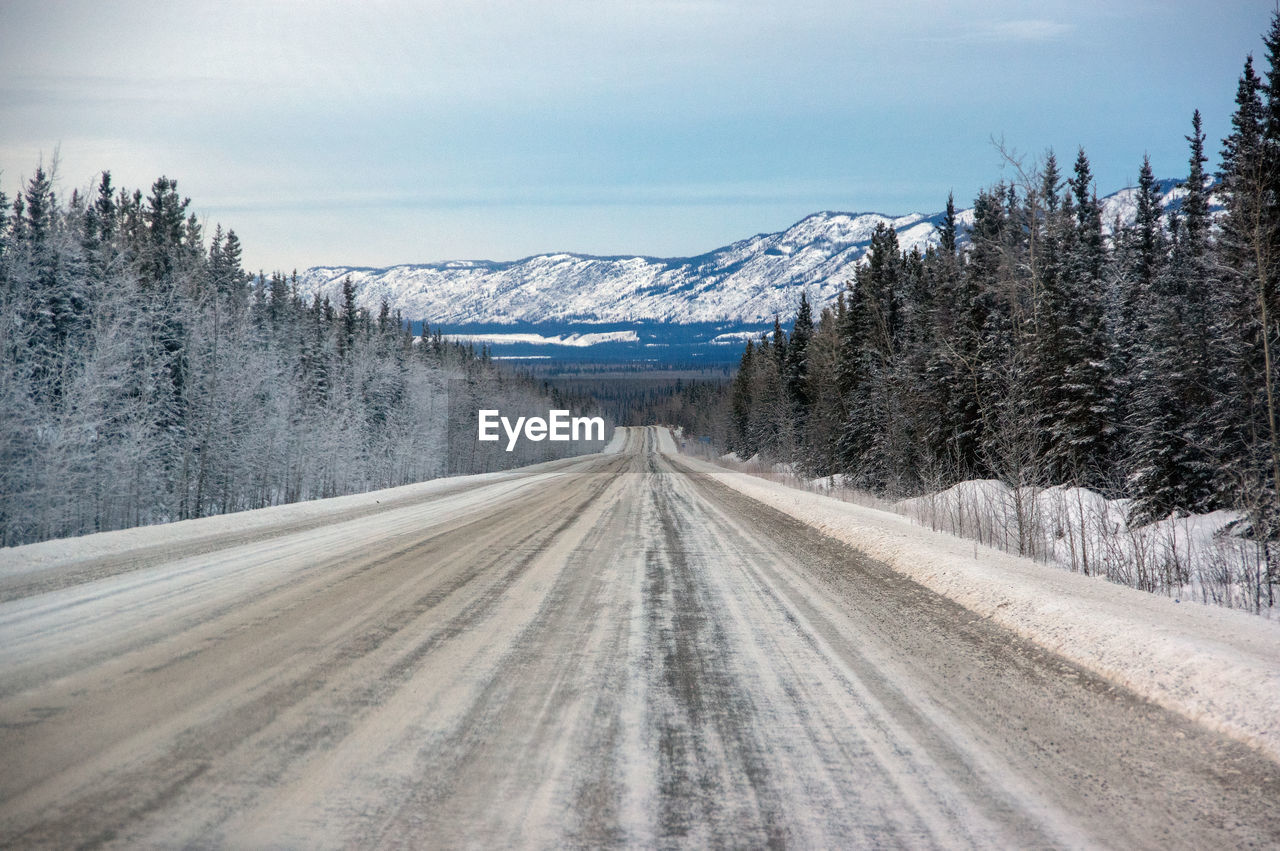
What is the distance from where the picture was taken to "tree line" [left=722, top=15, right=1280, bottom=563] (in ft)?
66.6

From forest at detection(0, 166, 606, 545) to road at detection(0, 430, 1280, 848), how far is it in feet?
81.7

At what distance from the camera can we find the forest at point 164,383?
27.5 meters

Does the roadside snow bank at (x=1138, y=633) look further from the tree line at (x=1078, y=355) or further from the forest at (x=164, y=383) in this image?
the forest at (x=164, y=383)

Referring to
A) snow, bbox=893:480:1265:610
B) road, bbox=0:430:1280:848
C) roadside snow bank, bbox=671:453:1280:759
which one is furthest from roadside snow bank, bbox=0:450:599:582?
snow, bbox=893:480:1265:610

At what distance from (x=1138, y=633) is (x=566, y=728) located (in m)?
4.92

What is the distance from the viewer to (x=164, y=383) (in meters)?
35.8

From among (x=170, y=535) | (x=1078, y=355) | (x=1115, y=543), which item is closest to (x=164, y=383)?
(x=170, y=535)

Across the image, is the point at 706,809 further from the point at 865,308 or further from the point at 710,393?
the point at 710,393

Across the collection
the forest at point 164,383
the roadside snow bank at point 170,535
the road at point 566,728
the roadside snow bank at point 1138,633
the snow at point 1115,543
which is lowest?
the snow at point 1115,543

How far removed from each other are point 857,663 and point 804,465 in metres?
41.7

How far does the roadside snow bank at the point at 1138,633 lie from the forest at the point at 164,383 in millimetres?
29223

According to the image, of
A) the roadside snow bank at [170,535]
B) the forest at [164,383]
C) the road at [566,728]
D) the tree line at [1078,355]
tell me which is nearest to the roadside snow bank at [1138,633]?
the road at [566,728]

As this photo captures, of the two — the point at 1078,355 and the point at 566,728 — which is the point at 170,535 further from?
the point at 1078,355

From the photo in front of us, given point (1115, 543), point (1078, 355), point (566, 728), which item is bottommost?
point (1115, 543)
